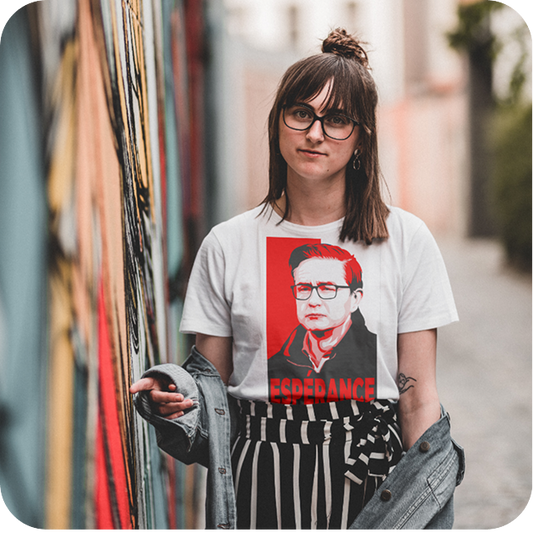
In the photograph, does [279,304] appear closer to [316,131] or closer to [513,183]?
[316,131]

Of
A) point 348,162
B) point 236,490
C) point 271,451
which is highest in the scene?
point 348,162

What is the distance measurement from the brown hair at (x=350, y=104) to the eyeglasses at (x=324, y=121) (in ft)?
0.05

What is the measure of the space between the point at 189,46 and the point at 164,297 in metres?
1.99

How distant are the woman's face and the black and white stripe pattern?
539 mm

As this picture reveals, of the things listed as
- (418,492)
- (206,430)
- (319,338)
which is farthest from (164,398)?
(418,492)

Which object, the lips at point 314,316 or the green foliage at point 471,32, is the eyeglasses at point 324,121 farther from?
the green foliage at point 471,32

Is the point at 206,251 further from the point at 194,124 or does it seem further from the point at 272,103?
the point at 194,124

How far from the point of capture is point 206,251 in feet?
5.03

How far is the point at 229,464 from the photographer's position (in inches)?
58.6

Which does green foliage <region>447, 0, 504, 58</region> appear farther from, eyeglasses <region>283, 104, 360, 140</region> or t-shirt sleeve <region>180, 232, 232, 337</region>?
t-shirt sleeve <region>180, 232, 232, 337</region>

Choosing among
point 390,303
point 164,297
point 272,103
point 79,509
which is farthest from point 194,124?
point 79,509

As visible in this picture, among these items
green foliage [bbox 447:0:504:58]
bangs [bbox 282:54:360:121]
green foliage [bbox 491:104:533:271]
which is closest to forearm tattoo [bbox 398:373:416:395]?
bangs [bbox 282:54:360:121]

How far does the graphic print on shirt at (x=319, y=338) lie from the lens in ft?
4.83

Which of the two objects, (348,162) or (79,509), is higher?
(348,162)
